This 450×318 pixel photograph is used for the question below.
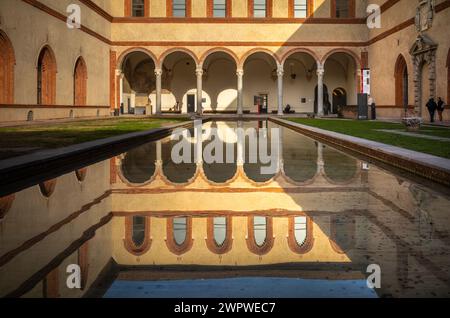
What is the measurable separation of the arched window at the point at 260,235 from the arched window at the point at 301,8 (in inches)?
1465

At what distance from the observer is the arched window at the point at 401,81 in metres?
33.7

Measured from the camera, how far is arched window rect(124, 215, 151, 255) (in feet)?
15.3

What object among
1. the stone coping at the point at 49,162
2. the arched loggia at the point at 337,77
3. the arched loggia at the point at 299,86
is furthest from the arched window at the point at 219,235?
the arched loggia at the point at 299,86

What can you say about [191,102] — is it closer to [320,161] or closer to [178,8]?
[178,8]

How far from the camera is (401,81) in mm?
34062

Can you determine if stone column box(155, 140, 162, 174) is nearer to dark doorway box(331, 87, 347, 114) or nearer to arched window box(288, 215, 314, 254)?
arched window box(288, 215, 314, 254)

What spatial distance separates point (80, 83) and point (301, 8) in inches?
663

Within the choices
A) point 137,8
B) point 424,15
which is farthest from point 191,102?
point 424,15

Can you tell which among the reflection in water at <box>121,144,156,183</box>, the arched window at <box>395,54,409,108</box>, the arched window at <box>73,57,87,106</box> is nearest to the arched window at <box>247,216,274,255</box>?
the reflection in water at <box>121,144,156,183</box>

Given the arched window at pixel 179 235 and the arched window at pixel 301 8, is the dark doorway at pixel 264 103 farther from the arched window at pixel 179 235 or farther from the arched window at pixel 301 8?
the arched window at pixel 179 235

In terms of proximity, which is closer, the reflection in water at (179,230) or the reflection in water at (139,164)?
the reflection in water at (179,230)

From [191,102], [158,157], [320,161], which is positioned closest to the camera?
[320,161]

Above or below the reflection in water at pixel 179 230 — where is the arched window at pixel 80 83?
above
